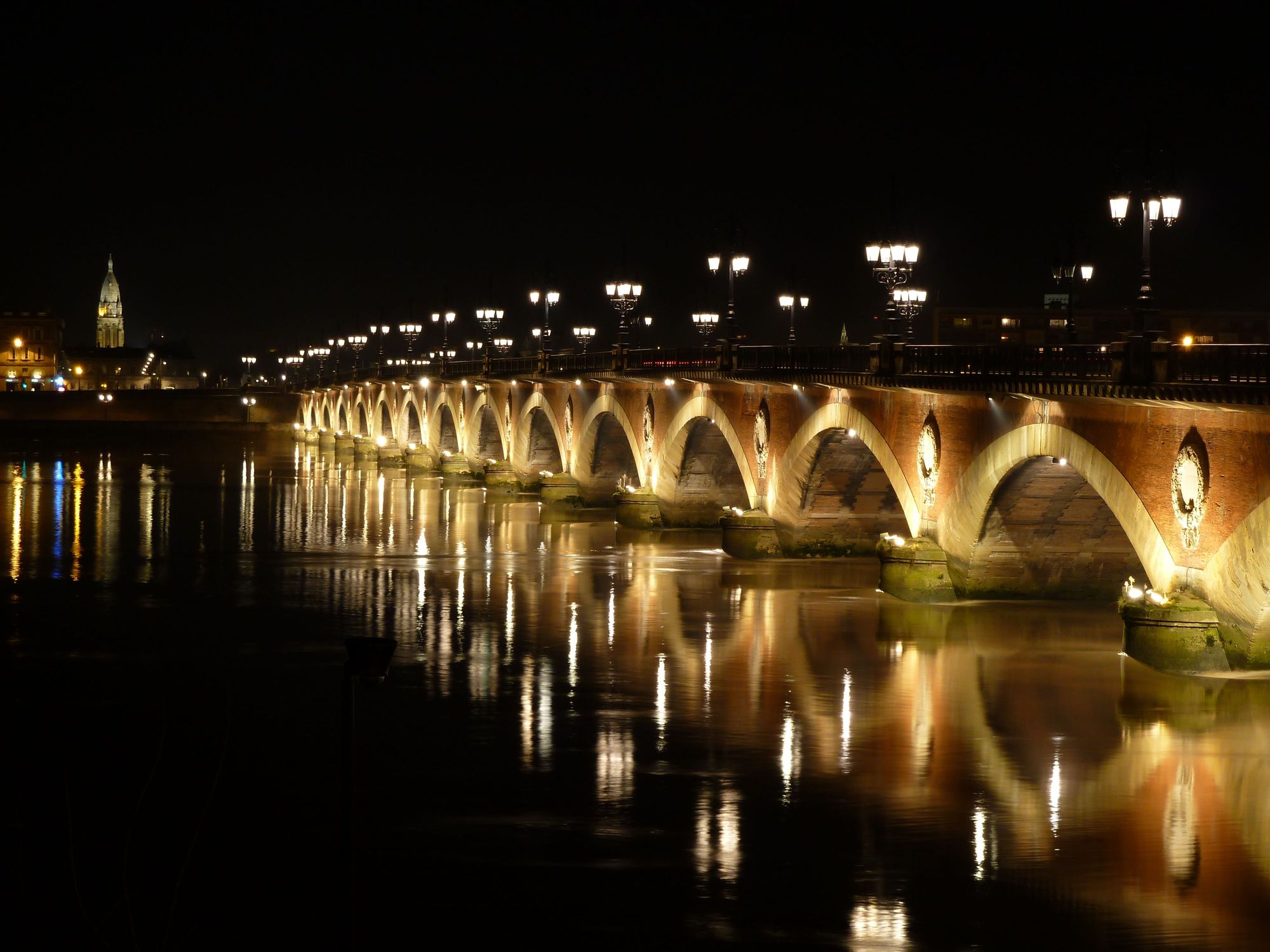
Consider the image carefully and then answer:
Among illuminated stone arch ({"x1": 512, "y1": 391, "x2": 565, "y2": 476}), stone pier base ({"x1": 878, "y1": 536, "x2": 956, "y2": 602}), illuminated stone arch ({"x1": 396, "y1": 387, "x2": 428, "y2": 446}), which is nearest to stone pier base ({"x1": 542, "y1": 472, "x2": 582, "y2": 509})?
illuminated stone arch ({"x1": 512, "y1": 391, "x2": 565, "y2": 476})

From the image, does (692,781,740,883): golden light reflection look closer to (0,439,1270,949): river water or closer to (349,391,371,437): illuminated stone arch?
(0,439,1270,949): river water

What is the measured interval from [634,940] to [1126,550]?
18.7 meters

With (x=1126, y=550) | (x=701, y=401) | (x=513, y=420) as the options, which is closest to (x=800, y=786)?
(x=1126, y=550)

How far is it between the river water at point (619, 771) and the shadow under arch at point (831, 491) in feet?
9.14

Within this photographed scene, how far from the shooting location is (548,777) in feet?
61.1

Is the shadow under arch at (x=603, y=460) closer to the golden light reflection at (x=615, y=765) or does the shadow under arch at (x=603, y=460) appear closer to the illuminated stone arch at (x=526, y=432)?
the illuminated stone arch at (x=526, y=432)

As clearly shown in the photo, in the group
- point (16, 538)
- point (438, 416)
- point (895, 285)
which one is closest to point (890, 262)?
point (895, 285)

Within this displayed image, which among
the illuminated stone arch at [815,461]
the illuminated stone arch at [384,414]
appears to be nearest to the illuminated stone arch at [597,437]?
the illuminated stone arch at [815,461]

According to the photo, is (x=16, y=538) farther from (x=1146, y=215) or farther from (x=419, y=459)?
(x=419, y=459)

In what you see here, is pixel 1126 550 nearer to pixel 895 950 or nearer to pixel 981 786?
pixel 981 786

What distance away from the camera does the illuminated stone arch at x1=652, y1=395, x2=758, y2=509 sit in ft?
134

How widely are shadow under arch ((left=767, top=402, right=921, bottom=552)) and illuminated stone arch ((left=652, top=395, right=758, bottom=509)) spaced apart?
1.68m

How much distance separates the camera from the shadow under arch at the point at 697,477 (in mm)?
46156

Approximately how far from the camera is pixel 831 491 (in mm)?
38312
